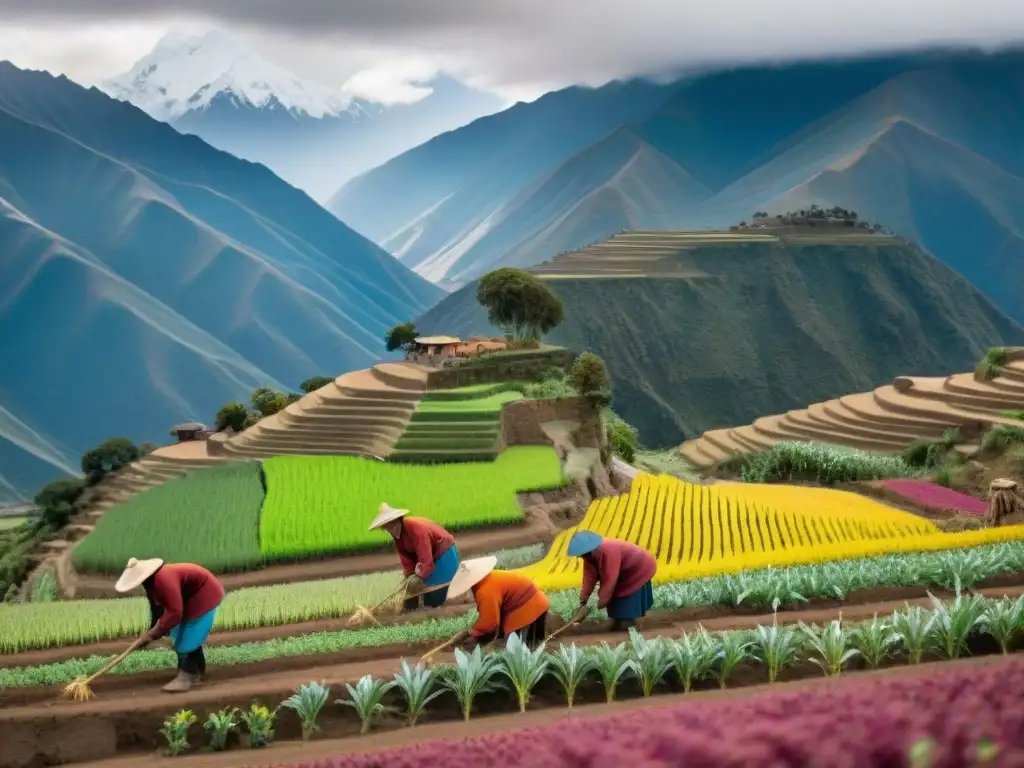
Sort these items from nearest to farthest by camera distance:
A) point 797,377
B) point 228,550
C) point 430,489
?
point 228,550 < point 430,489 < point 797,377

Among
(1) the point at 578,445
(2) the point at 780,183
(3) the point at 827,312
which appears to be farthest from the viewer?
(2) the point at 780,183

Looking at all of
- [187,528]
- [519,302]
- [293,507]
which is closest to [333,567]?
[293,507]

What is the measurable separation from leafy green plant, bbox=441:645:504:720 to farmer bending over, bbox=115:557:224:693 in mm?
2614

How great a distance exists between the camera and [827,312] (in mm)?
84625

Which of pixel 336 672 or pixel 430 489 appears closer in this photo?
pixel 336 672

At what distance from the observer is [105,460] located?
122 feet

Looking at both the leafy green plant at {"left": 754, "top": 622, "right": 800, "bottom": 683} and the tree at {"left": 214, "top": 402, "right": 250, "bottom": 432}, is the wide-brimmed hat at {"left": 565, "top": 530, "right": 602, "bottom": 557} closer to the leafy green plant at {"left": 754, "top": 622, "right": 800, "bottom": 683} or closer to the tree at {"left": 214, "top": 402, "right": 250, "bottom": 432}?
the leafy green plant at {"left": 754, "top": 622, "right": 800, "bottom": 683}

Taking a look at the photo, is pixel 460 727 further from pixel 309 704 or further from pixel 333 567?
pixel 333 567

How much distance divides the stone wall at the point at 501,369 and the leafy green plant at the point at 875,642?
27.7 meters

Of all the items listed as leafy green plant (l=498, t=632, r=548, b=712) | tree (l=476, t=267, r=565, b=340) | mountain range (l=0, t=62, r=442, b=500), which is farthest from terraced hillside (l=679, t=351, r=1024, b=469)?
mountain range (l=0, t=62, r=442, b=500)

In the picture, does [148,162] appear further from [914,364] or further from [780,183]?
[780,183]

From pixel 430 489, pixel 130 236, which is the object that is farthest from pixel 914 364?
pixel 430 489

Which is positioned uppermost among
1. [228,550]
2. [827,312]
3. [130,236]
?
[130,236]

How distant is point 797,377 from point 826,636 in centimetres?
7416
